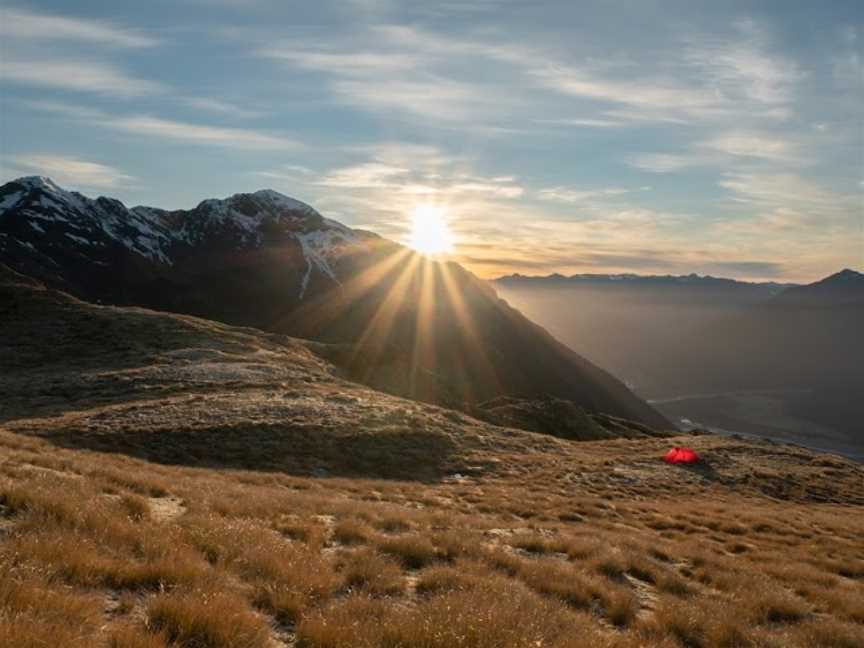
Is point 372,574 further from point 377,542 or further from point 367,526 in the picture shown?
point 367,526

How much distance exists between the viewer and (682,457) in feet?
137

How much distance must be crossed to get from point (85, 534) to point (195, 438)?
24020 millimetres

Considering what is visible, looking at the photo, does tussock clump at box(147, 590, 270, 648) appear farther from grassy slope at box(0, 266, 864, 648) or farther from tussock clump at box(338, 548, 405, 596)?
tussock clump at box(338, 548, 405, 596)

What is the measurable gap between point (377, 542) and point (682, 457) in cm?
3558

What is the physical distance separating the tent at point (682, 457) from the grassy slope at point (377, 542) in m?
3.87

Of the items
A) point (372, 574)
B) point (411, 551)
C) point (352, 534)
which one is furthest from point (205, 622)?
point (352, 534)

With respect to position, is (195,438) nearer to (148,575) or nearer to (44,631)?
(148,575)

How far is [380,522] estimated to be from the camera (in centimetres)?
1385

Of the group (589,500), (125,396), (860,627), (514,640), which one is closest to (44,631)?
(514,640)

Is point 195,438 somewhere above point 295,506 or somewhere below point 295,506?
below

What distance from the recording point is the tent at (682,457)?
41.1 meters

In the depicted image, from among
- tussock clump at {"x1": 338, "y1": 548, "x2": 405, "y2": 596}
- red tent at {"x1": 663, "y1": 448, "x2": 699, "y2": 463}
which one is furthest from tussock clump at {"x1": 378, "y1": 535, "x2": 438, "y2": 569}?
red tent at {"x1": 663, "y1": 448, "x2": 699, "y2": 463}

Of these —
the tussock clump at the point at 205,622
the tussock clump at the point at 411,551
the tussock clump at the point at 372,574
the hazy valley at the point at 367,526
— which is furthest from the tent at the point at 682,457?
the tussock clump at the point at 205,622

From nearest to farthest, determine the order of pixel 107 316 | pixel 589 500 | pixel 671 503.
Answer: pixel 589 500 → pixel 671 503 → pixel 107 316
